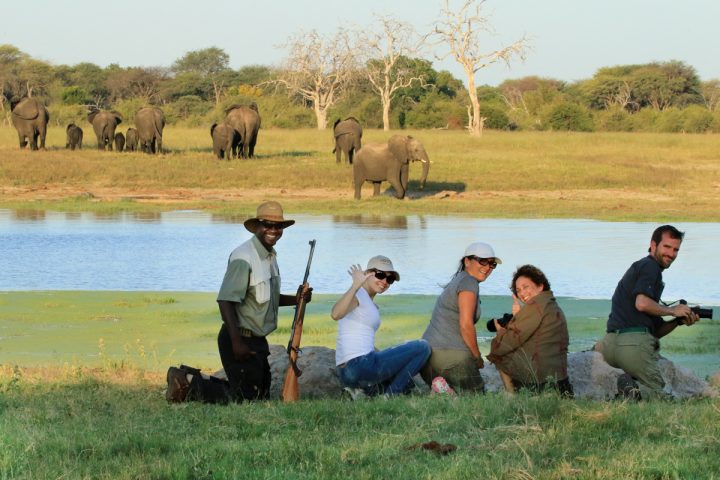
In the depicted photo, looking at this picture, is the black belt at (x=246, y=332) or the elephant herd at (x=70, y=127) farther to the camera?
the elephant herd at (x=70, y=127)

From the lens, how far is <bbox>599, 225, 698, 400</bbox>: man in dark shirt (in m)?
8.02

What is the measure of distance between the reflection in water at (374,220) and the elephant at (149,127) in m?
14.2

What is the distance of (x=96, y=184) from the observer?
3136 centimetres

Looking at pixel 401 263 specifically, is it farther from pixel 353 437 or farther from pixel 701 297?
pixel 353 437

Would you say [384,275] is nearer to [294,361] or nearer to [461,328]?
[461,328]

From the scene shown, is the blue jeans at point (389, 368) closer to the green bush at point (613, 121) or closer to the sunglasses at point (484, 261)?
the sunglasses at point (484, 261)

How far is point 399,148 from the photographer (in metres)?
28.6

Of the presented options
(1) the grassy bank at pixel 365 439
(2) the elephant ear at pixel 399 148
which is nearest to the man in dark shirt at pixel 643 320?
(1) the grassy bank at pixel 365 439

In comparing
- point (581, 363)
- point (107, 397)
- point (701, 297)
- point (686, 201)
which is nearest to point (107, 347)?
point (107, 397)

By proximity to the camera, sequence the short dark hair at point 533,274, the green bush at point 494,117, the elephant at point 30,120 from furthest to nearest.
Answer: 1. the green bush at point 494,117
2. the elephant at point 30,120
3. the short dark hair at point 533,274

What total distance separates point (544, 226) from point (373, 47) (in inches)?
1936

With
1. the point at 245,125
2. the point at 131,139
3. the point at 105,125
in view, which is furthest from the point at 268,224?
the point at 105,125

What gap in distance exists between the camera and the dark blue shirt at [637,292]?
316 inches

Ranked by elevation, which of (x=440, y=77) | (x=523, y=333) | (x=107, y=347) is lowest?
(x=107, y=347)
